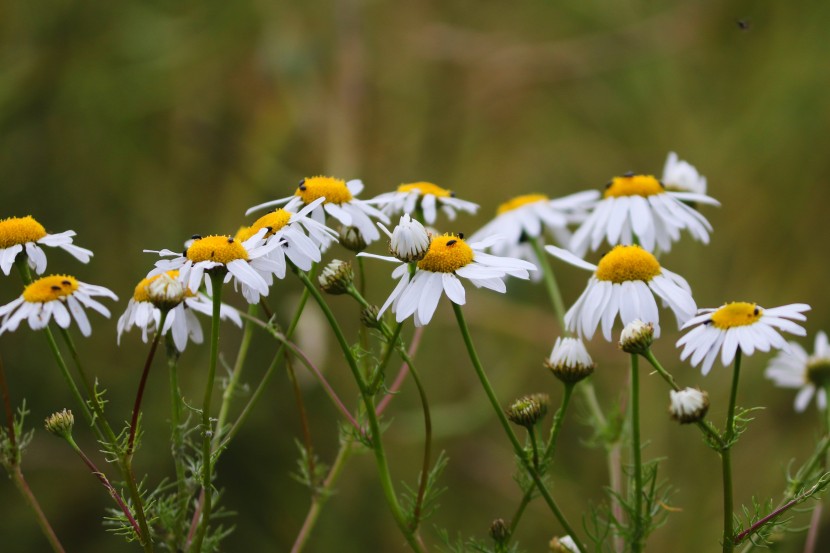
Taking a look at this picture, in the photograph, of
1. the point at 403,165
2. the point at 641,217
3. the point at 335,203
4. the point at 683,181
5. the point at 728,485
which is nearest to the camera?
the point at 728,485

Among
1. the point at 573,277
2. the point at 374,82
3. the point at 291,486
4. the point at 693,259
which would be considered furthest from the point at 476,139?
the point at 291,486

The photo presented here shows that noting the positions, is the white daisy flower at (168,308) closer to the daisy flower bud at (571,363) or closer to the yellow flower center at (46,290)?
the yellow flower center at (46,290)

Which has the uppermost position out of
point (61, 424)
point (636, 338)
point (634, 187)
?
point (634, 187)

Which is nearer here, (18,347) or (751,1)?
(18,347)

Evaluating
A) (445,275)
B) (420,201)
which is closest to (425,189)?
(420,201)

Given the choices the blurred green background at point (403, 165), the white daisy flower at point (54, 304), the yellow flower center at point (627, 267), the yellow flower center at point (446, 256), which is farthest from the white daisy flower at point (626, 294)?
the blurred green background at point (403, 165)

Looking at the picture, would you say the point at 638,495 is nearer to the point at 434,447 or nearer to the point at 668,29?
the point at 434,447

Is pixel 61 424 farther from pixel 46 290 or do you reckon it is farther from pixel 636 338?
pixel 636 338
